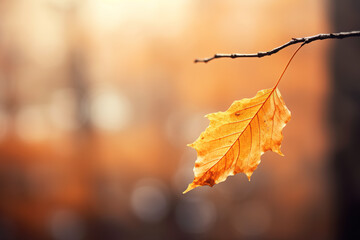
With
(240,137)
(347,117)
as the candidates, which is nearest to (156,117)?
(347,117)

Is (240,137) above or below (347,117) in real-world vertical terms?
above

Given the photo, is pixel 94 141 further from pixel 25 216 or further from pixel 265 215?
pixel 265 215

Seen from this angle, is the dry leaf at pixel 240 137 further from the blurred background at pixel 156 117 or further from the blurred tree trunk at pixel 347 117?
the blurred tree trunk at pixel 347 117

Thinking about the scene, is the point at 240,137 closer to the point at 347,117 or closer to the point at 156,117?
the point at 156,117

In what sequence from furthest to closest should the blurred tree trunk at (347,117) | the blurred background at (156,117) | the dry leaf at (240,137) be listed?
the blurred background at (156,117)
the blurred tree trunk at (347,117)
the dry leaf at (240,137)

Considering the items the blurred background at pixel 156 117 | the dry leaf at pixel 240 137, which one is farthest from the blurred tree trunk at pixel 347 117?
the dry leaf at pixel 240 137

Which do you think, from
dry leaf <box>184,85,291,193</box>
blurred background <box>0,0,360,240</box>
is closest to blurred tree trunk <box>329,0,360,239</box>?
blurred background <box>0,0,360,240</box>

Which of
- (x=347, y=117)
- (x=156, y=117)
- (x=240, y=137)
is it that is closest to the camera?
(x=240, y=137)

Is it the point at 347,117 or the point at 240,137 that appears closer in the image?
the point at 240,137
